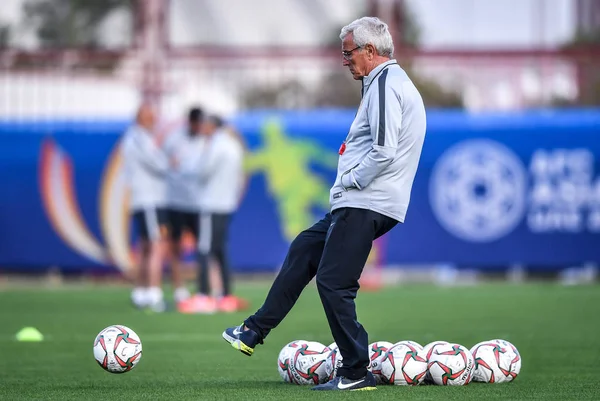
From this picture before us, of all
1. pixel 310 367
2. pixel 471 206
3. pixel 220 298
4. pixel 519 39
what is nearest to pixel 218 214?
pixel 220 298

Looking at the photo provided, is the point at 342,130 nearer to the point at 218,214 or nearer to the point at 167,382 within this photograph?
the point at 218,214

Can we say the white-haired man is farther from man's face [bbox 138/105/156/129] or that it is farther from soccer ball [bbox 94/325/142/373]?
man's face [bbox 138/105/156/129]

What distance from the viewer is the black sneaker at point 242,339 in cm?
771

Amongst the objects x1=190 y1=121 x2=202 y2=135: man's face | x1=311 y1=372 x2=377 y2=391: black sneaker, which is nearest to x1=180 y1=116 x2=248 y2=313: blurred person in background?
x1=190 y1=121 x2=202 y2=135: man's face

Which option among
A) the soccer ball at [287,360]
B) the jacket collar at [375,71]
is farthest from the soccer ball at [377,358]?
the jacket collar at [375,71]

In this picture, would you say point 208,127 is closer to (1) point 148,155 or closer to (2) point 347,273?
(1) point 148,155

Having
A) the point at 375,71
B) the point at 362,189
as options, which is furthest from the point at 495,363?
the point at 375,71

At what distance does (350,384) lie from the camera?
7.50m

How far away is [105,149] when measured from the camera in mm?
21328

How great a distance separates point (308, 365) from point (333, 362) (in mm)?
187

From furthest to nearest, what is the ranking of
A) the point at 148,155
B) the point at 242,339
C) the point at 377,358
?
the point at 148,155, the point at 377,358, the point at 242,339

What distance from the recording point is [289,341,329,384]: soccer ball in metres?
7.98

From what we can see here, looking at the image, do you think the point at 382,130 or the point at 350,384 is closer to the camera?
the point at 382,130

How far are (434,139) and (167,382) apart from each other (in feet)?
44.7
